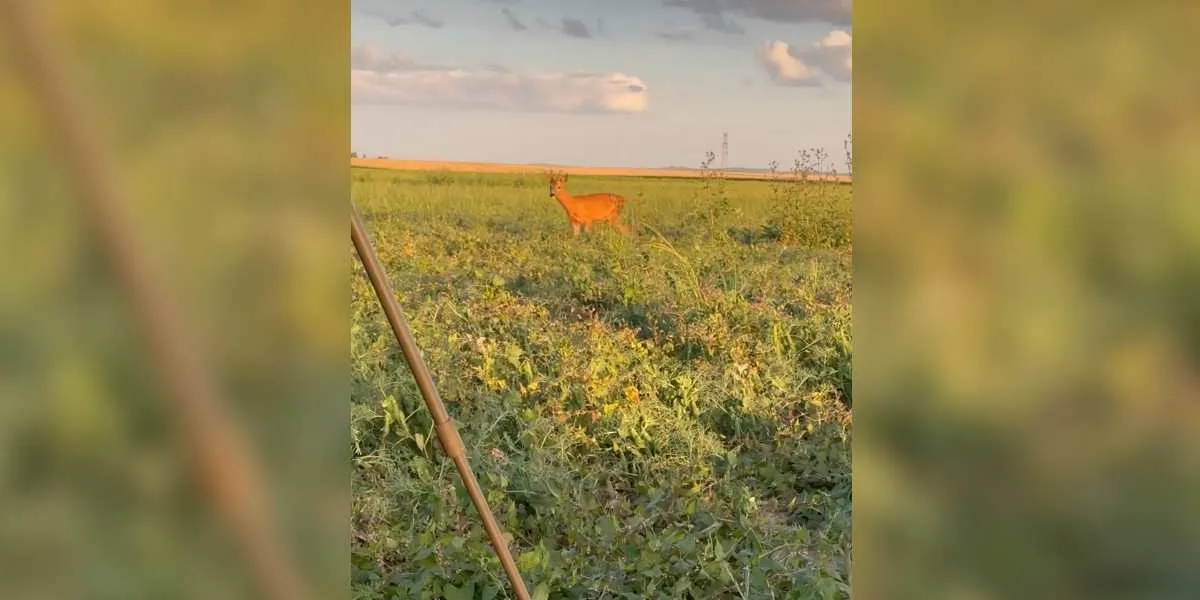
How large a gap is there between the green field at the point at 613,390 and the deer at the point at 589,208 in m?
0.06

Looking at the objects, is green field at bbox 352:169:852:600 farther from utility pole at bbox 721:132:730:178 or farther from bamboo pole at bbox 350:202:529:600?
bamboo pole at bbox 350:202:529:600

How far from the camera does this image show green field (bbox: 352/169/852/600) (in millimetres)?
2215

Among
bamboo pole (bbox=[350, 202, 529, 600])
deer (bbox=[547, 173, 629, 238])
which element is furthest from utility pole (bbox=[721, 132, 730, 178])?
bamboo pole (bbox=[350, 202, 529, 600])

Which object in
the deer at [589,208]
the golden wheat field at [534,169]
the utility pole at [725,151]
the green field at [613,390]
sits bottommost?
the green field at [613,390]
